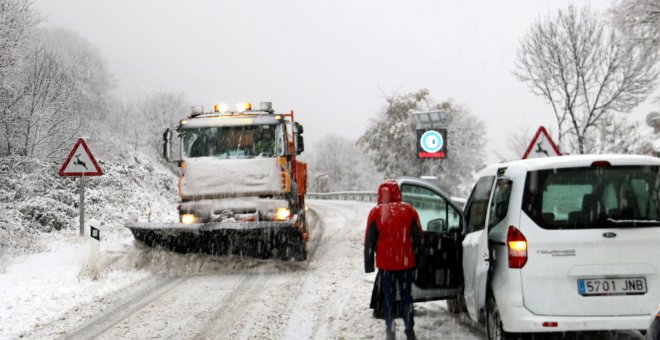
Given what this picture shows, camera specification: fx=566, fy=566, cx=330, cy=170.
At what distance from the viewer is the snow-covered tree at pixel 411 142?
4791 centimetres

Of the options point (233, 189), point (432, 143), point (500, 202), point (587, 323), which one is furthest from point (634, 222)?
point (432, 143)

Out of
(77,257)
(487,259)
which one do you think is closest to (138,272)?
(77,257)

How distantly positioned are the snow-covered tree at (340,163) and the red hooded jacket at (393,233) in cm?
8304

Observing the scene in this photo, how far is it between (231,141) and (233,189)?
100 centimetres

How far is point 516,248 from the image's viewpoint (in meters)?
4.34

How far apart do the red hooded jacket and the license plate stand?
1.63 meters

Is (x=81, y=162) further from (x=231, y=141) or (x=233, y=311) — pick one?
(x=233, y=311)

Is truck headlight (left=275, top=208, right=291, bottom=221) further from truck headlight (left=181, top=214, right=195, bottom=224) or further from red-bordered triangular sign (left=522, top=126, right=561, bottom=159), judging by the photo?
red-bordered triangular sign (left=522, top=126, right=561, bottom=159)

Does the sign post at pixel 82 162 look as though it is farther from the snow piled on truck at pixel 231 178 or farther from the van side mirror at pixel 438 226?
the van side mirror at pixel 438 226

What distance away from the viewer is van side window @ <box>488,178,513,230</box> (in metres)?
4.70

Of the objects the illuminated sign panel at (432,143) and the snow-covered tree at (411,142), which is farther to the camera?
the snow-covered tree at (411,142)

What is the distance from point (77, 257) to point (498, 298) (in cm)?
890

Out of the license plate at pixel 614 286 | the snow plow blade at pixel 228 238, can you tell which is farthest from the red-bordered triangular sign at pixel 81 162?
the license plate at pixel 614 286

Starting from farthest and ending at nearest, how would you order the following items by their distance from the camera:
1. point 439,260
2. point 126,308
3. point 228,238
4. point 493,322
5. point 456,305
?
point 228,238 < point 126,308 < point 456,305 < point 439,260 < point 493,322
